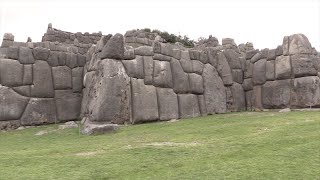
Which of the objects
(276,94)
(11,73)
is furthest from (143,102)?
(276,94)

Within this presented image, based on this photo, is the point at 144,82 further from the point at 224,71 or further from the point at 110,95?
the point at 224,71

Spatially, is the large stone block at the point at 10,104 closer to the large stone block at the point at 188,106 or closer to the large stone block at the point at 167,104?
the large stone block at the point at 167,104

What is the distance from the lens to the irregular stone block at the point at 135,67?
41.2 feet

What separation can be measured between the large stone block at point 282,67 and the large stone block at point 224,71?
1.85m

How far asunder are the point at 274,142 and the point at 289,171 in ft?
6.47

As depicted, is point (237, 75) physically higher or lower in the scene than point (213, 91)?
higher

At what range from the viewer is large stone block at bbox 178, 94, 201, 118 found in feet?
45.1

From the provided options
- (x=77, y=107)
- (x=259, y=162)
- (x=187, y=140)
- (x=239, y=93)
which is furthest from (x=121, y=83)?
(x=259, y=162)

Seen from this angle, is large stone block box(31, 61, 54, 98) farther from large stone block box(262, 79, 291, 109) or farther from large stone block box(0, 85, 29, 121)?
large stone block box(262, 79, 291, 109)

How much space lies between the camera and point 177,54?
47.0 feet

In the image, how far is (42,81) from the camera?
43.9ft

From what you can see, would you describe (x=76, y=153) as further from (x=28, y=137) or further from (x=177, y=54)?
(x=177, y=54)

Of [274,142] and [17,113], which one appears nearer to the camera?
[274,142]

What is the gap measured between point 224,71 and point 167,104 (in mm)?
3430
